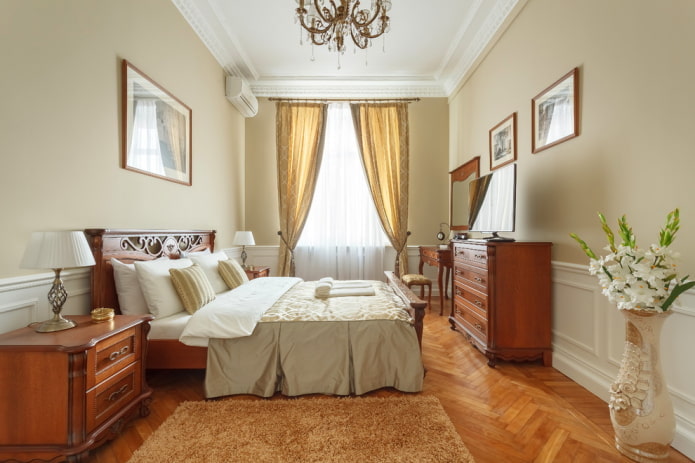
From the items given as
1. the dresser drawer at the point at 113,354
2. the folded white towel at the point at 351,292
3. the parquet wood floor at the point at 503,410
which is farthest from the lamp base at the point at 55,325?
the folded white towel at the point at 351,292

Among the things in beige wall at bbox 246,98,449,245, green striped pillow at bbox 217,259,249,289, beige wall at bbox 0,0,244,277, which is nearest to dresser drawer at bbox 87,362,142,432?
beige wall at bbox 0,0,244,277

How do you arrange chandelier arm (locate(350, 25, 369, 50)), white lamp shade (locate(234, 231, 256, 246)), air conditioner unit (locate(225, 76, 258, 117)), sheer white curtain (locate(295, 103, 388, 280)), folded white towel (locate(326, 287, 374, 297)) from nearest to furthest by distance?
chandelier arm (locate(350, 25, 369, 50)) → folded white towel (locate(326, 287, 374, 297)) → white lamp shade (locate(234, 231, 256, 246)) → air conditioner unit (locate(225, 76, 258, 117)) → sheer white curtain (locate(295, 103, 388, 280))

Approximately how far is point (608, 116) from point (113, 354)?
3465mm

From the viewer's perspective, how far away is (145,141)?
2.89 m

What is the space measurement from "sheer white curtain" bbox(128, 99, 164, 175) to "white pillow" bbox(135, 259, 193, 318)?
2.97 ft

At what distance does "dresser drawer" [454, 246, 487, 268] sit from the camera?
9.82ft

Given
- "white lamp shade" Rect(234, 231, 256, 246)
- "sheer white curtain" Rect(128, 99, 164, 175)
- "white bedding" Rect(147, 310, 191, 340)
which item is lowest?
"white bedding" Rect(147, 310, 191, 340)

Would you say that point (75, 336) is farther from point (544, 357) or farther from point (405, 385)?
point (544, 357)

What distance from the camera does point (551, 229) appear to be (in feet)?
9.61

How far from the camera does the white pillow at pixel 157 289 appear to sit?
7.92ft

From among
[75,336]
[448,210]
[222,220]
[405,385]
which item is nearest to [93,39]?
[75,336]

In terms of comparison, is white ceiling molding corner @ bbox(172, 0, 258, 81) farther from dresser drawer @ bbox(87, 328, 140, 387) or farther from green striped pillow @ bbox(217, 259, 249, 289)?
dresser drawer @ bbox(87, 328, 140, 387)

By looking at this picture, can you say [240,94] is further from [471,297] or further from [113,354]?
[471,297]

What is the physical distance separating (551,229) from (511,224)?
1.12 feet
